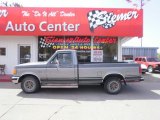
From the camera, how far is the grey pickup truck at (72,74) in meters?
9.94

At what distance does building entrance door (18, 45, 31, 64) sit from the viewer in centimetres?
1634

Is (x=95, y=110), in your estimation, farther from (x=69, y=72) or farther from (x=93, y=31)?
(x=93, y=31)

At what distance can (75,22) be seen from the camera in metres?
14.6

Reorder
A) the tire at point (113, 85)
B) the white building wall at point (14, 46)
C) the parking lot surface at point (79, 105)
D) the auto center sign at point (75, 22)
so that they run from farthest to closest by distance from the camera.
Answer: the white building wall at point (14, 46) → the auto center sign at point (75, 22) → the tire at point (113, 85) → the parking lot surface at point (79, 105)

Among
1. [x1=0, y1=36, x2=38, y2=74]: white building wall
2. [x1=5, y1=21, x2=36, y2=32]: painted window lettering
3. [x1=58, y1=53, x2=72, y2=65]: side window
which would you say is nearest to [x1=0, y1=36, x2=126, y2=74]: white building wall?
[x1=0, y1=36, x2=38, y2=74]: white building wall

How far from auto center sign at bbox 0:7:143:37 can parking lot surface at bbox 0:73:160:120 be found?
15.5 ft

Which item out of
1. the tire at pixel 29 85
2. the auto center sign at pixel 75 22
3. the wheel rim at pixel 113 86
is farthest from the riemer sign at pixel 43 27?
the wheel rim at pixel 113 86

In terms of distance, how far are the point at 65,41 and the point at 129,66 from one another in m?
7.02

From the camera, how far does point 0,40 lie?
53.3 feet

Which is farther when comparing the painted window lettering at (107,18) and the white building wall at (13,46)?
the white building wall at (13,46)

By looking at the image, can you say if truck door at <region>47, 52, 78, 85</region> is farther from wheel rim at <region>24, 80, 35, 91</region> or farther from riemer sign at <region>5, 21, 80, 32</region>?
riemer sign at <region>5, 21, 80, 32</region>

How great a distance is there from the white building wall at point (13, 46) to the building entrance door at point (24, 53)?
28 cm

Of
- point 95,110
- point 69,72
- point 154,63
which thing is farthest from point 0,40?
point 154,63

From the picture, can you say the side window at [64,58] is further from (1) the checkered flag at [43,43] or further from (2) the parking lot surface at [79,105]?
(1) the checkered flag at [43,43]
